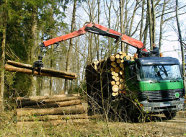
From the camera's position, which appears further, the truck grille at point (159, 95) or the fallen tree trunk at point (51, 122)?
the truck grille at point (159, 95)


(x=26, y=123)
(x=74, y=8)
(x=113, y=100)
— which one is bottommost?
(x=26, y=123)

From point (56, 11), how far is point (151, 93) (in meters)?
9.61

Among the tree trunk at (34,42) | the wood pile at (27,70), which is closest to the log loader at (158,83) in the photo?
the wood pile at (27,70)

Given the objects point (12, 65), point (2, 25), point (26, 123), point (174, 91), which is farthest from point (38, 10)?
point (174, 91)

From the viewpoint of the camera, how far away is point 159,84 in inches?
264

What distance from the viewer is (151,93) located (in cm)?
658

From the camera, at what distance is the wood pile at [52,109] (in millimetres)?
5773

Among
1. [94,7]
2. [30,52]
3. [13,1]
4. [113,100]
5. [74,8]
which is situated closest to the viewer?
[113,100]

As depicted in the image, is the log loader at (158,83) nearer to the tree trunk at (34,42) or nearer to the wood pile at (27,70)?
the wood pile at (27,70)

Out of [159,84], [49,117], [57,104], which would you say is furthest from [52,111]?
[159,84]

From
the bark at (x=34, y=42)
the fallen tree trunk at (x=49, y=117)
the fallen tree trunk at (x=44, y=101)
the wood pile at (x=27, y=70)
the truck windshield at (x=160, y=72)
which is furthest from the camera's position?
the bark at (x=34, y=42)

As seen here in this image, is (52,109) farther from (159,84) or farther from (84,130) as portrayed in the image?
(159,84)

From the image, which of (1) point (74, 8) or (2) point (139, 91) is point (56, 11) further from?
(2) point (139, 91)

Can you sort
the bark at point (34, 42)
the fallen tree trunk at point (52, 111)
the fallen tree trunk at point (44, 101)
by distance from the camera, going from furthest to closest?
the bark at point (34, 42) < the fallen tree trunk at point (44, 101) < the fallen tree trunk at point (52, 111)
